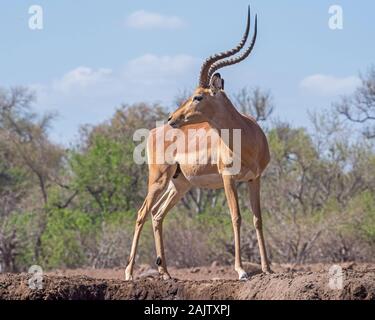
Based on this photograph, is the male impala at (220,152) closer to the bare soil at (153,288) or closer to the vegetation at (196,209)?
the bare soil at (153,288)

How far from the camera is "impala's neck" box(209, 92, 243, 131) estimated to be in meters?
15.1

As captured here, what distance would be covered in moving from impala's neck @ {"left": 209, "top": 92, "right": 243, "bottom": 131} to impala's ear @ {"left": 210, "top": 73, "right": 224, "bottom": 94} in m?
0.12

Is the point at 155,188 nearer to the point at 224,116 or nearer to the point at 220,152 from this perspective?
the point at 220,152

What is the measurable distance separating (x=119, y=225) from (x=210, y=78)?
14.8 metres

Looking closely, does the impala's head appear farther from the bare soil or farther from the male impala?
the bare soil

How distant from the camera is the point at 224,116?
15.1 meters

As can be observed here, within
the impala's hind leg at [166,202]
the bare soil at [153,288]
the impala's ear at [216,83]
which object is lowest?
the bare soil at [153,288]

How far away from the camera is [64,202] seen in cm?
3597

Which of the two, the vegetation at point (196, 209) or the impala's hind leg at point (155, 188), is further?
the vegetation at point (196, 209)

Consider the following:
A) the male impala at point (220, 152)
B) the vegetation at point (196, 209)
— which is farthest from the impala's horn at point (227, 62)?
the vegetation at point (196, 209)

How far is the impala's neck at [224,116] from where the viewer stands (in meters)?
15.1

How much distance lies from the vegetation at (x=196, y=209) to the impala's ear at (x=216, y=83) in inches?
469
